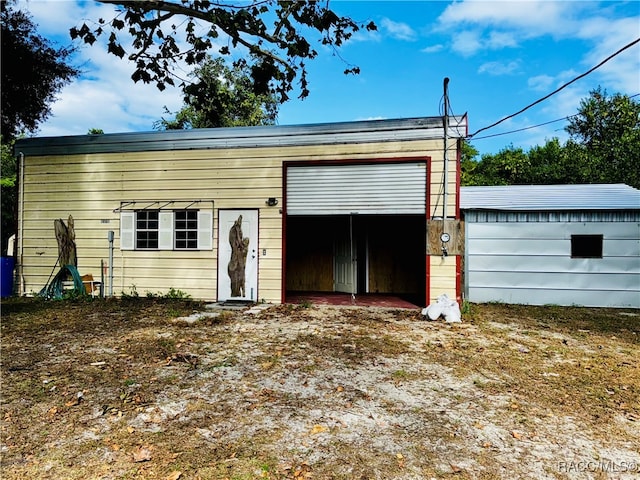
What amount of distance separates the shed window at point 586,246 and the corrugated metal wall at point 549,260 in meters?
0.10

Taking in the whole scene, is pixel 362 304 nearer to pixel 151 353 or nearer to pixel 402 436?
pixel 151 353

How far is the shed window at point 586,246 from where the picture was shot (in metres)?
8.17

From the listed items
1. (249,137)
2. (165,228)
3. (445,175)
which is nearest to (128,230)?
(165,228)

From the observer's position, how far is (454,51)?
27.8 feet

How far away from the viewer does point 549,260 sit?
27.3 ft

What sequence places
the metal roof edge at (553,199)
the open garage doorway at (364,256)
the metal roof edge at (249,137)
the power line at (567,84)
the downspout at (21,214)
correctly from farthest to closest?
the open garage doorway at (364,256) < the downspout at (21,214) < the metal roof edge at (553,199) < the metal roof edge at (249,137) < the power line at (567,84)

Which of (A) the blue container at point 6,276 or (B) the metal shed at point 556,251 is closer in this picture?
(B) the metal shed at point 556,251

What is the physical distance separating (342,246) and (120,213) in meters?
5.36

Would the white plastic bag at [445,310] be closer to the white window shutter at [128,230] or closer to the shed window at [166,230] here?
the shed window at [166,230]

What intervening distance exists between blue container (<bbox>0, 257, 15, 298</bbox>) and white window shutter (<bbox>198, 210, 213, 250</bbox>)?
438 centimetres

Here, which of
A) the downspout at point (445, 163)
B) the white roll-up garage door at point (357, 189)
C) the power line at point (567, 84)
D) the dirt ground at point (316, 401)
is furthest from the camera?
the white roll-up garage door at point (357, 189)

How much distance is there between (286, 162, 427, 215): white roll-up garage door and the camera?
7.26 m

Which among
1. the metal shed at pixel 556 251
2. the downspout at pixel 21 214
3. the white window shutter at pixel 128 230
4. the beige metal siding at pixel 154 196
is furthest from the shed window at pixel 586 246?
the downspout at pixel 21 214

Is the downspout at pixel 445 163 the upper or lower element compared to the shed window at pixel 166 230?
upper
